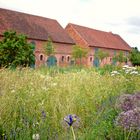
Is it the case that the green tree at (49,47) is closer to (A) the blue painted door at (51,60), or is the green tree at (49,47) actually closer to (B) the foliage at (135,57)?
(A) the blue painted door at (51,60)

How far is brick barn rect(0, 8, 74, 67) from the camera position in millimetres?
42844

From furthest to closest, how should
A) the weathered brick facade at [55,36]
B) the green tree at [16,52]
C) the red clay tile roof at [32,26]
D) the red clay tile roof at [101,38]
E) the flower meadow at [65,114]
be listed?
1. the red clay tile roof at [101,38]
2. the weathered brick facade at [55,36]
3. the red clay tile roof at [32,26]
4. the green tree at [16,52]
5. the flower meadow at [65,114]

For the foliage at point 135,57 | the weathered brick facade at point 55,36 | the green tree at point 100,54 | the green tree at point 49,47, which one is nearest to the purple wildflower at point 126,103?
the weathered brick facade at point 55,36

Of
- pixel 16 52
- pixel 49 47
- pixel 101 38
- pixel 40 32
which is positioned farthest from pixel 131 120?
pixel 101 38

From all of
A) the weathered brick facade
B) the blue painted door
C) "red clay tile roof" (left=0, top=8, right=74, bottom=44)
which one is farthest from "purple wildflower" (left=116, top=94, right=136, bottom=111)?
the blue painted door

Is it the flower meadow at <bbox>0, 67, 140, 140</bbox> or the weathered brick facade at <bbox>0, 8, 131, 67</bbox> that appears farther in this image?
the weathered brick facade at <bbox>0, 8, 131, 67</bbox>

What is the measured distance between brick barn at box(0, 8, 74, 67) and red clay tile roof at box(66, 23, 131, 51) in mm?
5093

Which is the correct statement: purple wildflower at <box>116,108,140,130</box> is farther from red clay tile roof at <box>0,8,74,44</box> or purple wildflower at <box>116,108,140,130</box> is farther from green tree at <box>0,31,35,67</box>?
red clay tile roof at <box>0,8,74,44</box>

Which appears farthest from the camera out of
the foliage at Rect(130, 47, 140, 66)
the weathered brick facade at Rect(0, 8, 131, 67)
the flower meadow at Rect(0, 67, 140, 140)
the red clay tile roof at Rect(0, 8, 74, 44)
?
the foliage at Rect(130, 47, 140, 66)

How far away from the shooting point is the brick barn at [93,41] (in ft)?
185

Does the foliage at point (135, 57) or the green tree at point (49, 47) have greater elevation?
the green tree at point (49, 47)

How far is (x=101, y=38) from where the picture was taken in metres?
63.6

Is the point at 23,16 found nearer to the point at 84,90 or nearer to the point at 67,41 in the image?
the point at 67,41

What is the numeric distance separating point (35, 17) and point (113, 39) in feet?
78.0
